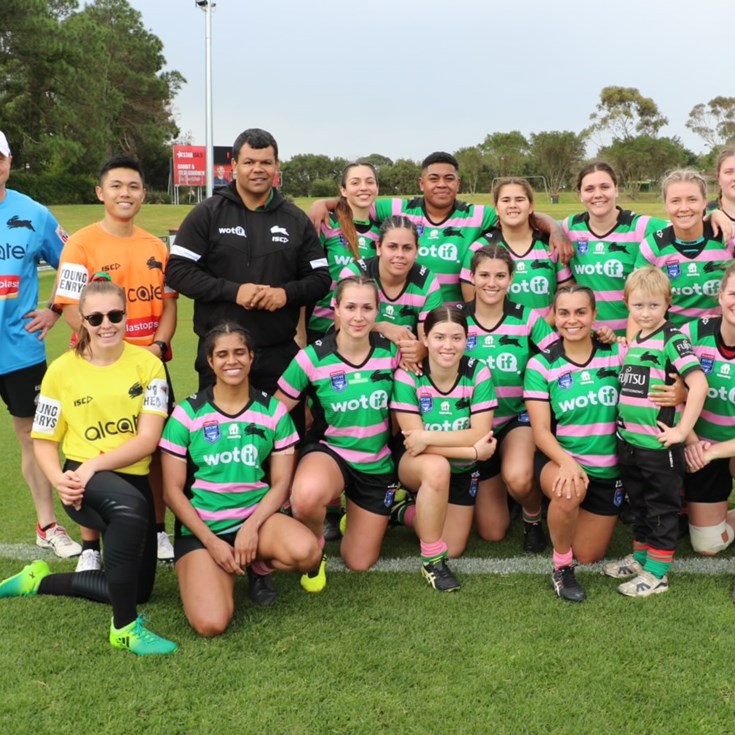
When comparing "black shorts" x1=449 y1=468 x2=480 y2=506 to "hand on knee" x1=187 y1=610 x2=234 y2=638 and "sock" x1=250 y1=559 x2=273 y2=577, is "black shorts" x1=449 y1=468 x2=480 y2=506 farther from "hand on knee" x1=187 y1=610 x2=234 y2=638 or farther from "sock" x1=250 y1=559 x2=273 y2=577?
"hand on knee" x1=187 y1=610 x2=234 y2=638

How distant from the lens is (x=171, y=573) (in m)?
3.83

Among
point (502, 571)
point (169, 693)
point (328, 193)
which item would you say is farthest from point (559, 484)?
point (328, 193)

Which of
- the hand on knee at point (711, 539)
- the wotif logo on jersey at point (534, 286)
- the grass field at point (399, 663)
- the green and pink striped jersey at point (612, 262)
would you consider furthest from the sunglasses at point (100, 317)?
the hand on knee at point (711, 539)

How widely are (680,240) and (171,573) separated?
3.35 m

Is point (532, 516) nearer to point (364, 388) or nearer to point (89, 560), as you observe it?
point (364, 388)

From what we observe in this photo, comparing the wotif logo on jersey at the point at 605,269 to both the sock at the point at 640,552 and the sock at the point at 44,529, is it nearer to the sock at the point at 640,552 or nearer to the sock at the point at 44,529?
the sock at the point at 640,552

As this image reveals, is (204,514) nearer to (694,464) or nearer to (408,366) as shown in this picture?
(408,366)

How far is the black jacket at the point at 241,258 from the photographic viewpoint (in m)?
3.93

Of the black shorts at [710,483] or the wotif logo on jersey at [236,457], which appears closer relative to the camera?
the wotif logo on jersey at [236,457]

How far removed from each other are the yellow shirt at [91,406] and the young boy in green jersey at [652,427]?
2.26 m

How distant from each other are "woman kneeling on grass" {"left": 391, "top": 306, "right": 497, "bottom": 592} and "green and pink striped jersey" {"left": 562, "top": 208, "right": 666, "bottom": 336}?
3.22 ft

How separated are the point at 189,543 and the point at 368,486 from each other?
1.00 m

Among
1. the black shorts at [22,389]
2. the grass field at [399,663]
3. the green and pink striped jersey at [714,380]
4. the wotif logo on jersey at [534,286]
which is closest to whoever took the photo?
the grass field at [399,663]

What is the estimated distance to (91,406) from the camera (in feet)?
11.1
